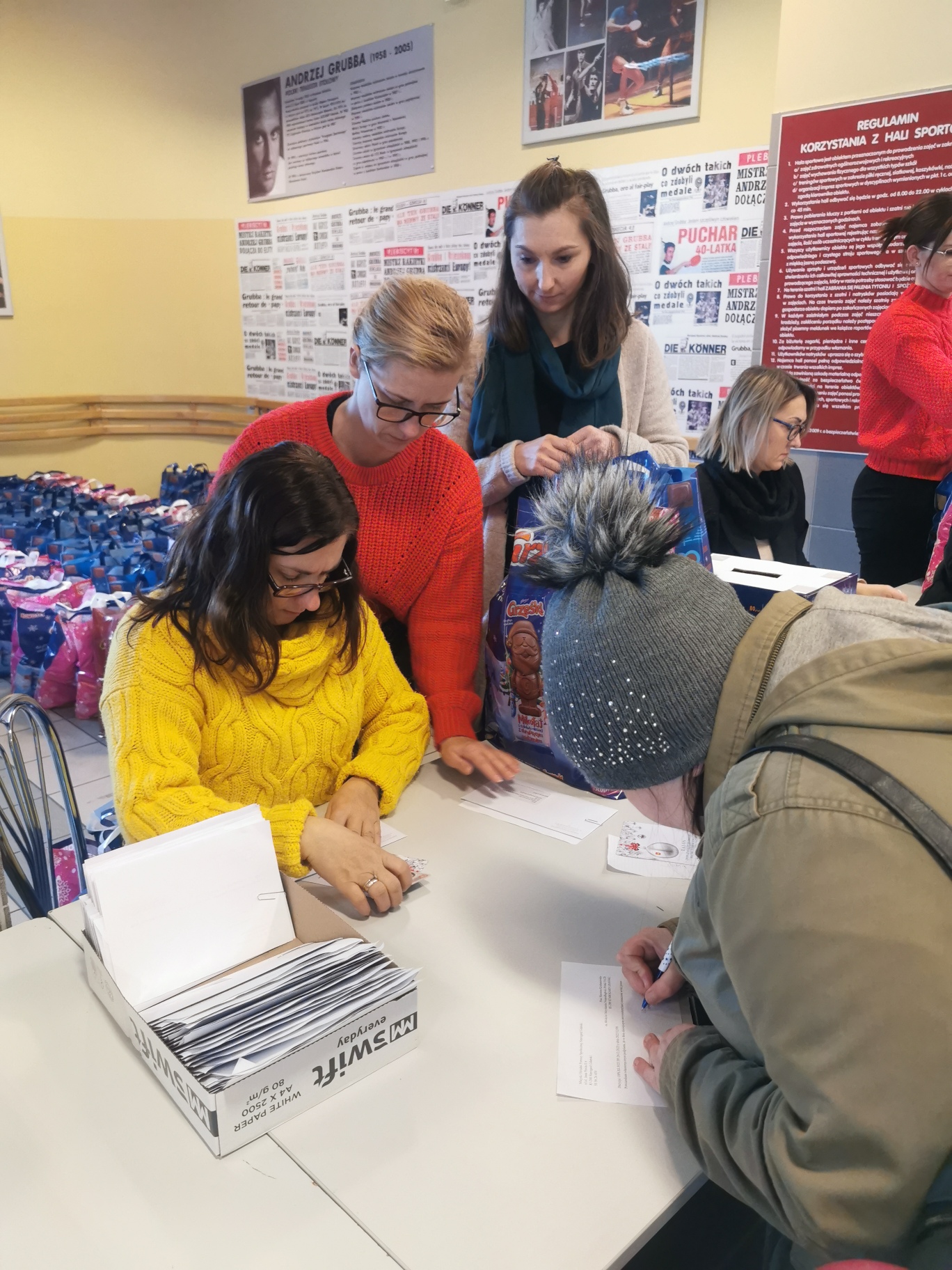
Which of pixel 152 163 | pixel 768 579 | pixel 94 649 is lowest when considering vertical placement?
pixel 94 649

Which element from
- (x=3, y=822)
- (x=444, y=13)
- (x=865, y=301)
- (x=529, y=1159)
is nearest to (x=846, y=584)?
(x=529, y=1159)

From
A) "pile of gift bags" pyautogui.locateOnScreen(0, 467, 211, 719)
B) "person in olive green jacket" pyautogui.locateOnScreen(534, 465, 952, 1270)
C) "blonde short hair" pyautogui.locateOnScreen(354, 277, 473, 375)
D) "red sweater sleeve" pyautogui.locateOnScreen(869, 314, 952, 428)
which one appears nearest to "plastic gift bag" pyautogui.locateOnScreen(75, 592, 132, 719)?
"pile of gift bags" pyautogui.locateOnScreen(0, 467, 211, 719)

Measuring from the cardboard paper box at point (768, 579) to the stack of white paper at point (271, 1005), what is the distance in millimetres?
852

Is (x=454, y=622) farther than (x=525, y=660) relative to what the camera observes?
Yes

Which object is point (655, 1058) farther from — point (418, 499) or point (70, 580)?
point (70, 580)

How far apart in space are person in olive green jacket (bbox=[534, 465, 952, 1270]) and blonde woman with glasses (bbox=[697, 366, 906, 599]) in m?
1.77

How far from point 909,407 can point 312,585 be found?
7.22ft

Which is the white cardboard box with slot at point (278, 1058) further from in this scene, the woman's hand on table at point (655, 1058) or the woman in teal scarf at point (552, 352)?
the woman in teal scarf at point (552, 352)

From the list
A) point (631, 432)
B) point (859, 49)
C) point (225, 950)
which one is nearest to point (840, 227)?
point (859, 49)

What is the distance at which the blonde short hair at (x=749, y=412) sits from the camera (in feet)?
8.30

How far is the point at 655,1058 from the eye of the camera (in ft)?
2.95

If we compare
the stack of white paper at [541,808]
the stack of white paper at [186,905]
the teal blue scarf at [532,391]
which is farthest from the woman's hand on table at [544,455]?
the stack of white paper at [186,905]

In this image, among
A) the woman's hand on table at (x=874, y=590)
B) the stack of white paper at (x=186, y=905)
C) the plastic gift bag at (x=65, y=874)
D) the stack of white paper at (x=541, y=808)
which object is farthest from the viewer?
the plastic gift bag at (x=65, y=874)

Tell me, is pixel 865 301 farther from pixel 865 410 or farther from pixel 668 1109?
pixel 668 1109
